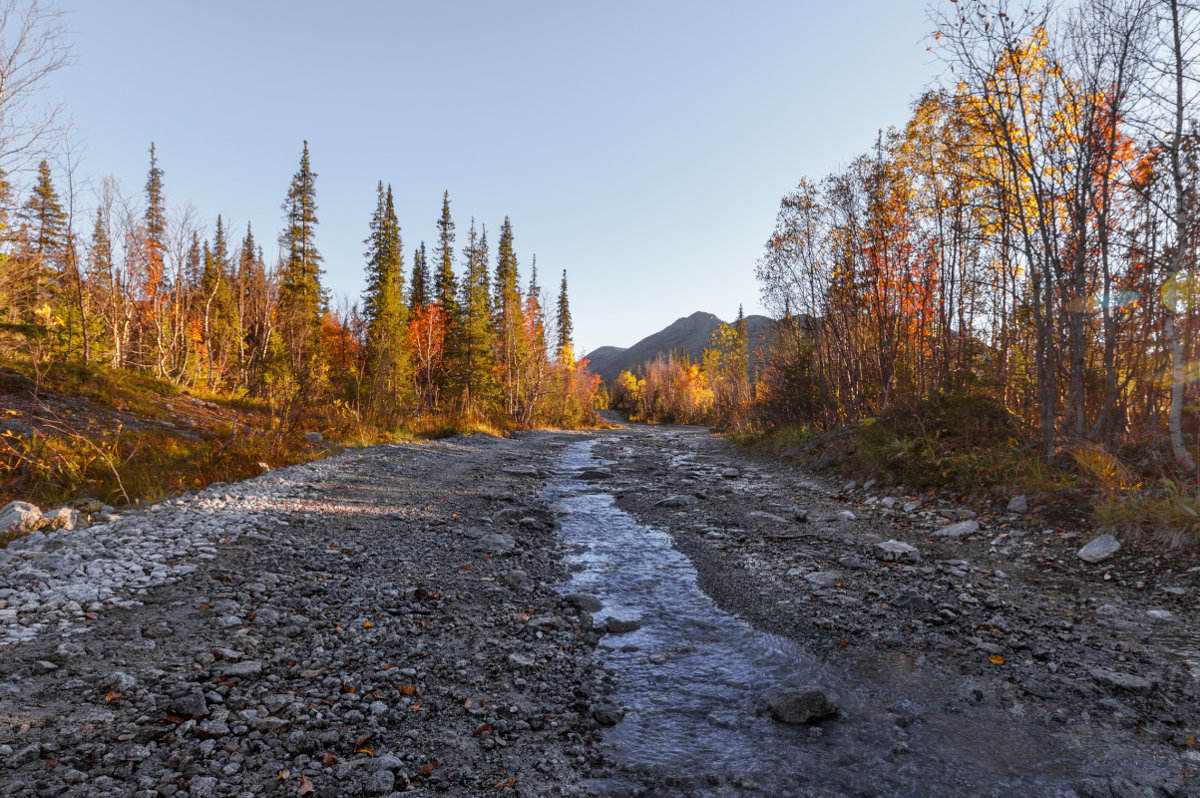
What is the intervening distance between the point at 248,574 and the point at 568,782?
3.68 m

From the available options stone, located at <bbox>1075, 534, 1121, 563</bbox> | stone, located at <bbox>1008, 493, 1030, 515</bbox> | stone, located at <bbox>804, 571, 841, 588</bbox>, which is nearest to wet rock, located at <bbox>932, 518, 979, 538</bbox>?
stone, located at <bbox>1008, 493, 1030, 515</bbox>

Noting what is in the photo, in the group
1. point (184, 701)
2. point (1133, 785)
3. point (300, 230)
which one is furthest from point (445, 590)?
point (300, 230)

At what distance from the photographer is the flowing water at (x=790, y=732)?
227cm

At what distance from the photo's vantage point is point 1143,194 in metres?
5.95

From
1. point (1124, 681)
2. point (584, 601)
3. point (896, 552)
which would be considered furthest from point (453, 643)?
point (896, 552)

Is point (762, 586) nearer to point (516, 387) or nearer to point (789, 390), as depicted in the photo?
point (789, 390)

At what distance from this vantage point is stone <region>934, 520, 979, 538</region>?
5.87 meters

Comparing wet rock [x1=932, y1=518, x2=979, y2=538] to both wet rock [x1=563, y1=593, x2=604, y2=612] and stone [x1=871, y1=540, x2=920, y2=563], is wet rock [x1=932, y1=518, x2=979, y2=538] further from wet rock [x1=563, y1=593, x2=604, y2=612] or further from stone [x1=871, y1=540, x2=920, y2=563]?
wet rock [x1=563, y1=593, x2=604, y2=612]

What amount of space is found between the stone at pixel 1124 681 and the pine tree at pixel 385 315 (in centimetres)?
1864

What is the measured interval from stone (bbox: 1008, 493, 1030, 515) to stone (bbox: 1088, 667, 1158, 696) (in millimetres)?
3704

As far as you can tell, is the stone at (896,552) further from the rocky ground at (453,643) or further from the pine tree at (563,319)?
the pine tree at (563,319)

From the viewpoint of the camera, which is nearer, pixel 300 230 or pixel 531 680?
pixel 531 680

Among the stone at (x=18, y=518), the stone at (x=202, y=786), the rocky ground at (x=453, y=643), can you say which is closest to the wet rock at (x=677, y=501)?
the rocky ground at (x=453, y=643)

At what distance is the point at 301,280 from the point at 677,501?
32753mm
